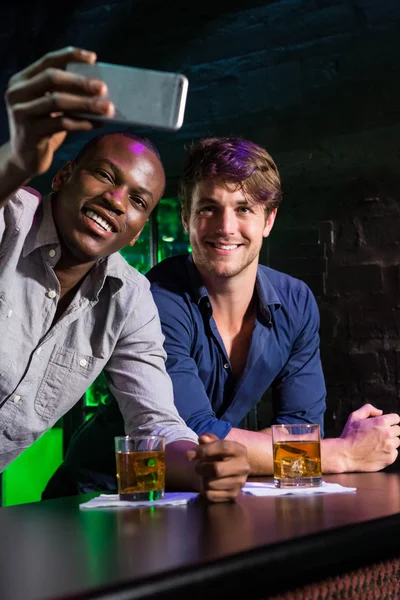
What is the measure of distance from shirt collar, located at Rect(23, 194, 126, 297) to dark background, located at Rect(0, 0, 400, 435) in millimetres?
1842

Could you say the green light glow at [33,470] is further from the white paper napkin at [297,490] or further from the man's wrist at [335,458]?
the white paper napkin at [297,490]

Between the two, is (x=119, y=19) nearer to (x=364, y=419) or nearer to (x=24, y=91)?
(x=364, y=419)

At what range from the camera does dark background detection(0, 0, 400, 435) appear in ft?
10.6

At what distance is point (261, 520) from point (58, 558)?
0.28m

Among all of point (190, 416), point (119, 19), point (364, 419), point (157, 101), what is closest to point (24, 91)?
point (157, 101)

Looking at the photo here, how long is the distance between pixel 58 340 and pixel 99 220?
26 centimetres

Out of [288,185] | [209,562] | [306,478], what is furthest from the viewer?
[288,185]

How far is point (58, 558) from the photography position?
2.42ft

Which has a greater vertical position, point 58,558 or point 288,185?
point 288,185

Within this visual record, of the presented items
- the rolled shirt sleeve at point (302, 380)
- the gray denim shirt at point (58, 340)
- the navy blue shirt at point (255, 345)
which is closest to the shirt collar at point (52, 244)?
the gray denim shirt at point (58, 340)

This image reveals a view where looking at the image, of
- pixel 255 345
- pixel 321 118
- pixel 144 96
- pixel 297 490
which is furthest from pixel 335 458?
pixel 321 118

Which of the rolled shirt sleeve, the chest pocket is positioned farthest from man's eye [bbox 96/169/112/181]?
the rolled shirt sleeve

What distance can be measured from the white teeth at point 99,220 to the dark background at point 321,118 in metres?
1.96

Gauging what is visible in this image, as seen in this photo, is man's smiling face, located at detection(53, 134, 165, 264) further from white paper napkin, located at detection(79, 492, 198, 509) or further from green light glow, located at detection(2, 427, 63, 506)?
green light glow, located at detection(2, 427, 63, 506)
